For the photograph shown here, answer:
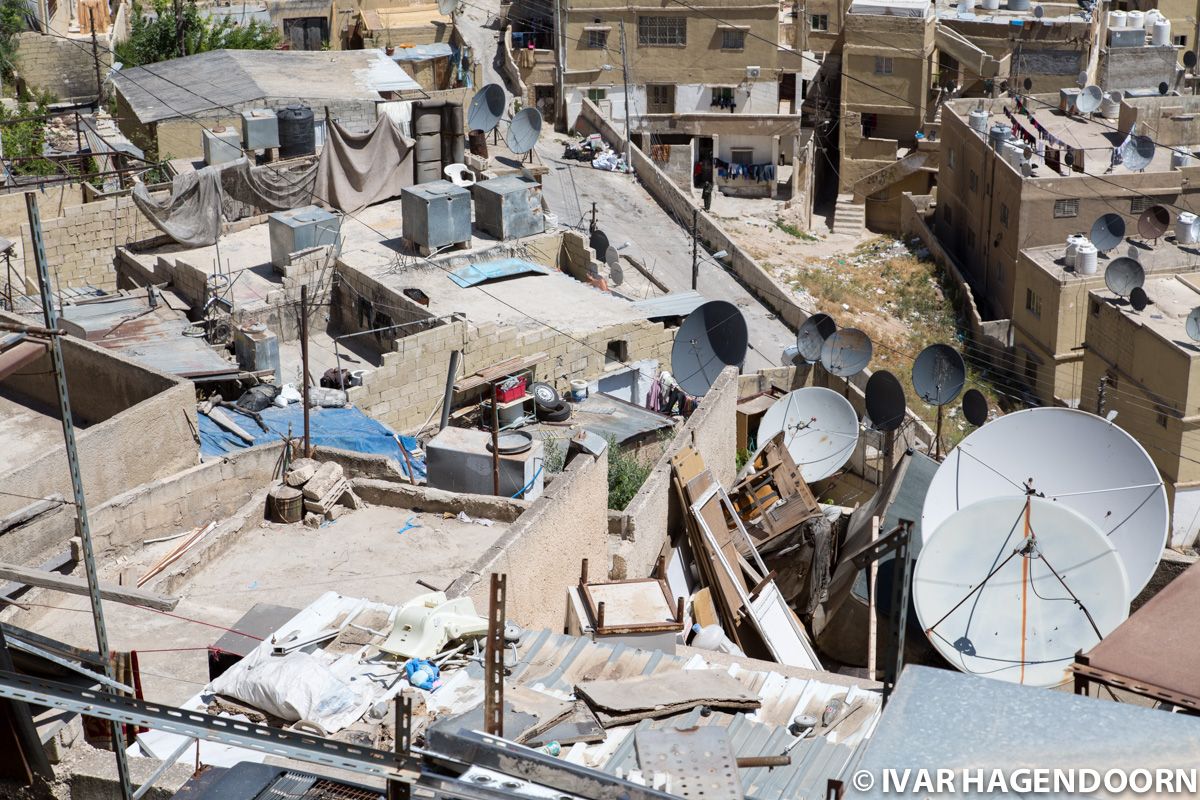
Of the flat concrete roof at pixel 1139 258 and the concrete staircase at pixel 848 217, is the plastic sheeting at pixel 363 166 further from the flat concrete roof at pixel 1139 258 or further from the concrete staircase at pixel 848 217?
the concrete staircase at pixel 848 217

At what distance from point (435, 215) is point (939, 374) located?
1042 cm

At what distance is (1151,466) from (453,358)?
36.0ft

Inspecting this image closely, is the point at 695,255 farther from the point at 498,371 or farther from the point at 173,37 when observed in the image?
the point at 173,37

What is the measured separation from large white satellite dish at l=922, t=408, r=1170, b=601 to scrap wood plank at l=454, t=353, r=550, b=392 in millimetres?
8153

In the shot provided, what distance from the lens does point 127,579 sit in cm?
1498

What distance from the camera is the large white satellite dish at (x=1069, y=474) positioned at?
17.8 m

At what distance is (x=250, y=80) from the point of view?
38438 mm

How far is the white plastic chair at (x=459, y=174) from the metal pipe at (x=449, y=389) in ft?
32.4

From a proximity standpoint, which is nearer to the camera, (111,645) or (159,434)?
(111,645)

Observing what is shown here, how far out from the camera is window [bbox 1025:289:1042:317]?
122ft

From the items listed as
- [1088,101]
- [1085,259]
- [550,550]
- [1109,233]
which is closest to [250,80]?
[1085,259]

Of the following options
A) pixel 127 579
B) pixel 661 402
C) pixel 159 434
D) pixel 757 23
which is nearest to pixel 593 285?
pixel 661 402

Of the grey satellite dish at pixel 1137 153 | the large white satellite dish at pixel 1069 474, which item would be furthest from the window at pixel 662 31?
the large white satellite dish at pixel 1069 474

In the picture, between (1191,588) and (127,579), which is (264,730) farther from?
(127,579)
